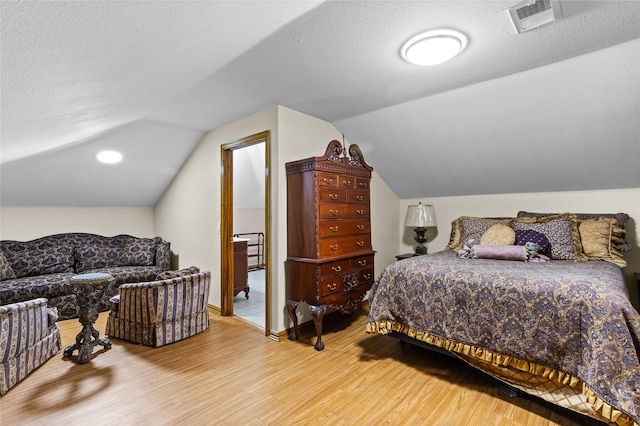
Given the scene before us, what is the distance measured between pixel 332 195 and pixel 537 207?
2490mm

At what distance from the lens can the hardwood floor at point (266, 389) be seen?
180 centimetres

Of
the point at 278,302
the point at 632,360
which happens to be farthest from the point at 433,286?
the point at 278,302

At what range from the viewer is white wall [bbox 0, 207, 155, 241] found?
3.90 meters

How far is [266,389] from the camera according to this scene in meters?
2.10

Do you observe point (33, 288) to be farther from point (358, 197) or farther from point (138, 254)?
point (358, 197)

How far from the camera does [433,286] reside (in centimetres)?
229

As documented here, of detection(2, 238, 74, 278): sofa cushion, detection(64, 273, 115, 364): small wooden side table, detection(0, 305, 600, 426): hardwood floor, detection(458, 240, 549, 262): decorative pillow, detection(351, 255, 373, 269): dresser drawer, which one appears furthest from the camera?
detection(2, 238, 74, 278): sofa cushion

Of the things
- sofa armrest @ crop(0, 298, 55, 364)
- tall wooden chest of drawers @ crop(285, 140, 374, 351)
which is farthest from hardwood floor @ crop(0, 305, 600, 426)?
tall wooden chest of drawers @ crop(285, 140, 374, 351)

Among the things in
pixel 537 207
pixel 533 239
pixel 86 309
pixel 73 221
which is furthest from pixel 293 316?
pixel 73 221

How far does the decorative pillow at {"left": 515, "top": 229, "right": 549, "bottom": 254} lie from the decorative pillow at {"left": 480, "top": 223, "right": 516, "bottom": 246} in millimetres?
51

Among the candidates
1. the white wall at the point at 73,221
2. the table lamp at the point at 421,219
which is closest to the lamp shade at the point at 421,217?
the table lamp at the point at 421,219

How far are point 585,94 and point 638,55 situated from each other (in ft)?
1.29

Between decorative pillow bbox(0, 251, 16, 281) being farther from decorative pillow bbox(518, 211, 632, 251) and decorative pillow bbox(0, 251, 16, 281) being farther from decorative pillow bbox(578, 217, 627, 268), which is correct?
decorative pillow bbox(518, 211, 632, 251)

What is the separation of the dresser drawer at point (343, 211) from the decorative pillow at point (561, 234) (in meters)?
1.64
